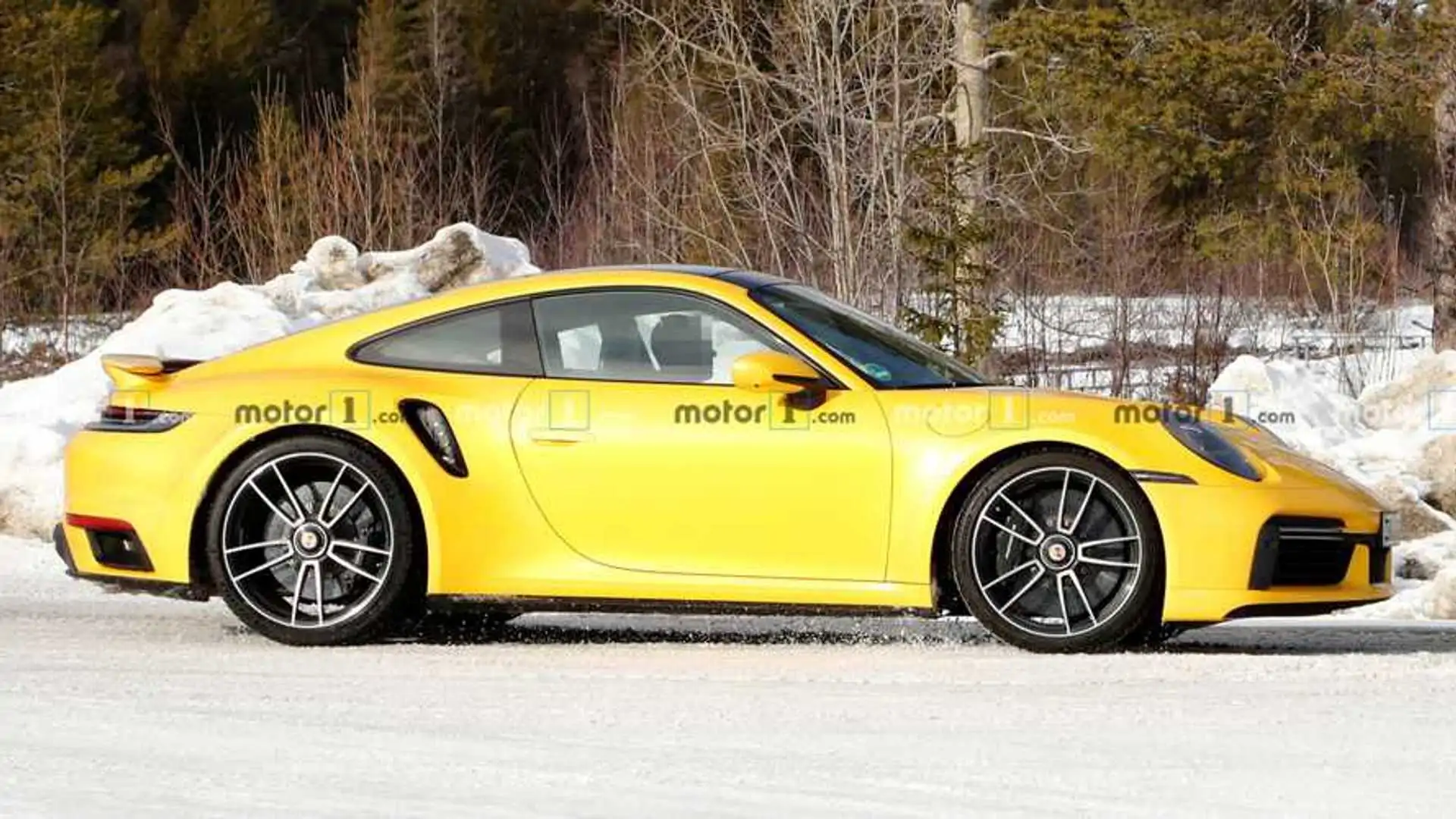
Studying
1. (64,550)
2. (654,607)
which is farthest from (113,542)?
(654,607)

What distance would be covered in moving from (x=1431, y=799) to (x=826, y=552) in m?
2.69

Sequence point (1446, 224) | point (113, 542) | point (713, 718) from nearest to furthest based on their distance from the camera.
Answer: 1. point (713, 718)
2. point (113, 542)
3. point (1446, 224)

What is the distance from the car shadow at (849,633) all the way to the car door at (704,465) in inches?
23.3

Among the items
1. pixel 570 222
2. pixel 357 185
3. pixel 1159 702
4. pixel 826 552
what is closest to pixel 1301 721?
pixel 1159 702

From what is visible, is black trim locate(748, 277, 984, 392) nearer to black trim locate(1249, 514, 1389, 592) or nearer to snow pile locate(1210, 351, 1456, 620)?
black trim locate(1249, 514, 1389, 592)

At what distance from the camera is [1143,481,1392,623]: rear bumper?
7.11 meters

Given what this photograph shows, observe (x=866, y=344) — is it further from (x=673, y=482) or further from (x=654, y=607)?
(x=654, y=607)

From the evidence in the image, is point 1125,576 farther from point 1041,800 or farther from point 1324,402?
point 1324,402

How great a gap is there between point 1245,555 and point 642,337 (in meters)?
2.13

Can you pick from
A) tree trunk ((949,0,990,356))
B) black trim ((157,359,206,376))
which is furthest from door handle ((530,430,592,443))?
tree trunk ((949,0,990,356))

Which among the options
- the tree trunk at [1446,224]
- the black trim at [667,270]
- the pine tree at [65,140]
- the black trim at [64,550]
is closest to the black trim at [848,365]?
the black trim at [667,270]

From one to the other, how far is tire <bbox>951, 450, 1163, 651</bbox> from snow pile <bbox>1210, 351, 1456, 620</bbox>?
9.85 ft

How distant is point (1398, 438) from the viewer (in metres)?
14.4

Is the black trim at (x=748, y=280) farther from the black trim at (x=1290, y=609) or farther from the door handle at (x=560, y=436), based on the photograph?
the black trim at (x=1290, y=609)
